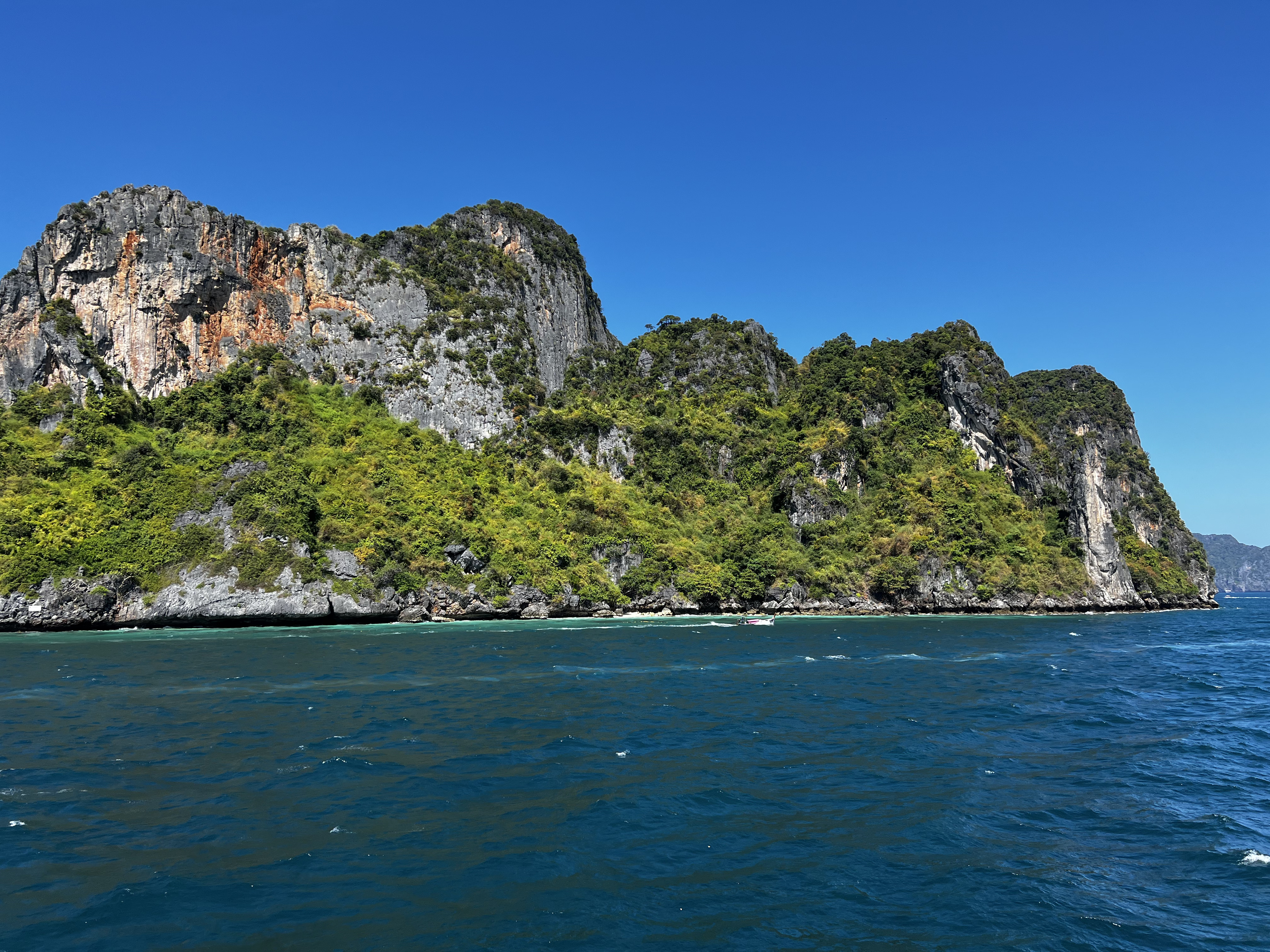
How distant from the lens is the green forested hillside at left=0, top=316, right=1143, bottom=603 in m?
69.1

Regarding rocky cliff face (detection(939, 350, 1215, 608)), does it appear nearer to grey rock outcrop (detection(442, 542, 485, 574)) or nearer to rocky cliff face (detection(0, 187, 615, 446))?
rocky cliff face (detection(0, 187, 615, 446))

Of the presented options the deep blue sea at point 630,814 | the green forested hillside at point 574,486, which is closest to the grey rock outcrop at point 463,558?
the green forested hillside at point 574,486

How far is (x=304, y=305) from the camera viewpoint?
10444 cm

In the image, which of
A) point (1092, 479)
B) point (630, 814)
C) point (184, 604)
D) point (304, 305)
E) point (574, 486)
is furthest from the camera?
point (304, 305)

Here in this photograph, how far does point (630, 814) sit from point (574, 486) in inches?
3326

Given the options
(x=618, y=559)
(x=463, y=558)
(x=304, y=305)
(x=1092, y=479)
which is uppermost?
(x=304, y=305)

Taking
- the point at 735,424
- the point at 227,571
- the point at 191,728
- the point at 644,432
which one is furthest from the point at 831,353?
the point at 191,728

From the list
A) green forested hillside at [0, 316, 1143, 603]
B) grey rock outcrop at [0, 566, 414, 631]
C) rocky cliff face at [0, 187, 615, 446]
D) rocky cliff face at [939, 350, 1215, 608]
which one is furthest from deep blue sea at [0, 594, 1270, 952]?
rocky cliff face at [939, 350, 1215, 608]

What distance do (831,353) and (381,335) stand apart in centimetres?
7879

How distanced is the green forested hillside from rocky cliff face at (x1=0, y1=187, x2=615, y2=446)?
465cm

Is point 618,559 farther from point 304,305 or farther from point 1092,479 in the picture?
point 1092,479

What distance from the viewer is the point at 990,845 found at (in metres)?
13.1

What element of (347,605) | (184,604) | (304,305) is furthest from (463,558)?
(304,305)

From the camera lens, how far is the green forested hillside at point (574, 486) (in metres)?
69.1
